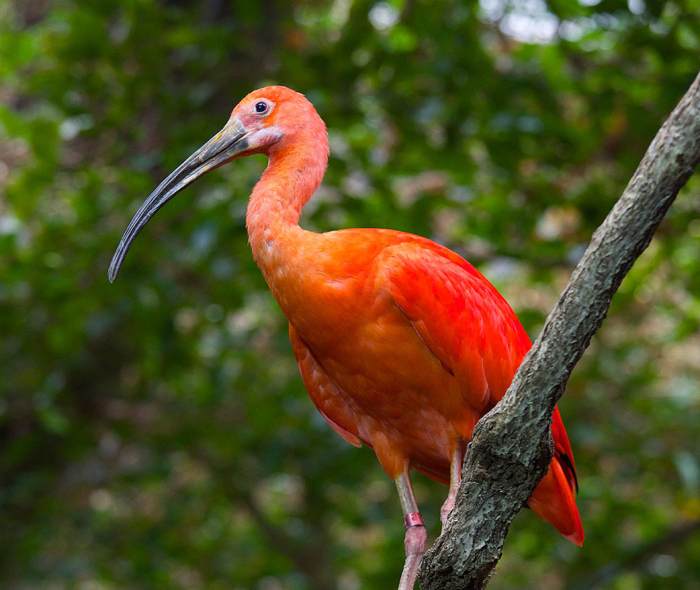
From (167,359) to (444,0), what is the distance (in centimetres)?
256

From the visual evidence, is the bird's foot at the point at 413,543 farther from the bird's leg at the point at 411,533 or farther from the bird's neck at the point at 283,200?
the bird's neck at the point at 283,200

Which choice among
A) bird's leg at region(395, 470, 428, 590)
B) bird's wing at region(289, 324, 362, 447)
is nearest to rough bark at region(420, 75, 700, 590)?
bird's leg at region(395, 470, 428, 590)

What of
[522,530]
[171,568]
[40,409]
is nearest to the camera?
[40,409]

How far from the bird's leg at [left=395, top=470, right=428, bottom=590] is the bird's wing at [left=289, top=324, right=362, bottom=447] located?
0.93ft

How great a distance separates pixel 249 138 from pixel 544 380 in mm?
1751

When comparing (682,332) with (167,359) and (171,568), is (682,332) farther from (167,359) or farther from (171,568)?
(171,568)

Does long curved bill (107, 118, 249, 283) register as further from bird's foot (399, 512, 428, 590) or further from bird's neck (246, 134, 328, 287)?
bird's foot (399, 512, 428, 590)

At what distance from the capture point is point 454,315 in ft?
11.5

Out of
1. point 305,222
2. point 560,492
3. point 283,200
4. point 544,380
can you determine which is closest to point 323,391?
point 283,200

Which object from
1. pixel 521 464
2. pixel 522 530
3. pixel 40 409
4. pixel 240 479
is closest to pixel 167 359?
pixel 40 409

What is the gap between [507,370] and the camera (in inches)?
142

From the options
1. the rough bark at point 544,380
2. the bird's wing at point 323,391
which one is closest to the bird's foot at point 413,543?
the bird's wing at point 323,391

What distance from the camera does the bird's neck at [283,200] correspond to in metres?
3.40

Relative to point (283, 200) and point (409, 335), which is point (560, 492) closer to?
point (409, 335)
